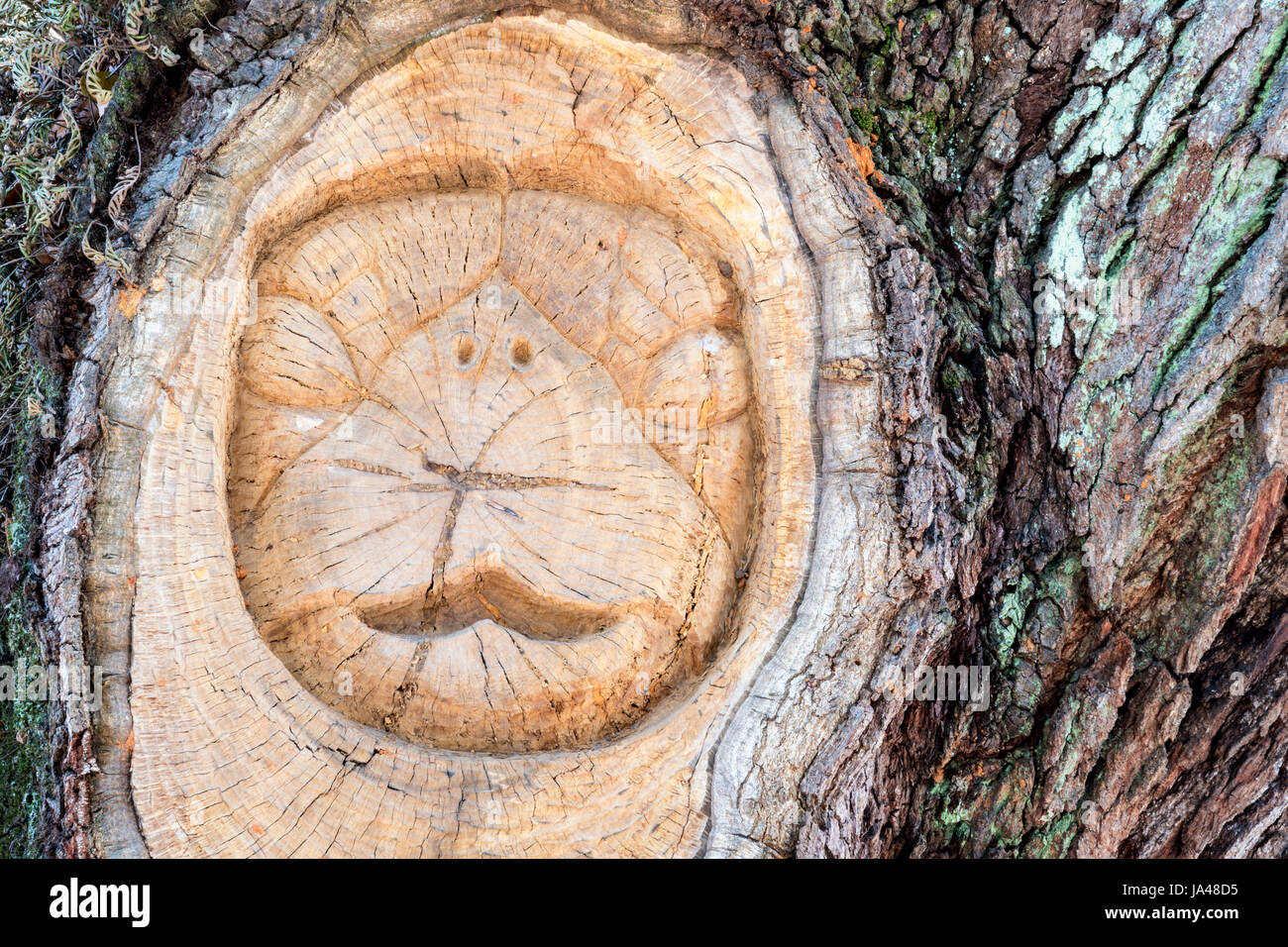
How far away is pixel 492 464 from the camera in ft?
9.37

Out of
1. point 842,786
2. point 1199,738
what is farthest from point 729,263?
point 1199,738

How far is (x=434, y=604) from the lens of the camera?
2793mm

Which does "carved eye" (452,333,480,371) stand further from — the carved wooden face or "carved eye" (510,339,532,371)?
"carved eye" (510,339,532,371)

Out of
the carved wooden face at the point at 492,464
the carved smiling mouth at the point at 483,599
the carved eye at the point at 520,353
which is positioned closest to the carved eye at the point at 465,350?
the carved wooden face at the point at 492,464

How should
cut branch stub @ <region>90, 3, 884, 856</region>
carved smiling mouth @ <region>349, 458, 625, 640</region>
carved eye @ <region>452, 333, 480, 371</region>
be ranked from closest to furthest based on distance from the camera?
cut branch stub @ <region>90, 3, 884, 856</region> → carved smiling mouth @ <region>349, 458, 625, 640</region> → carved eye @ <region>452, 333, 480, 371</region>

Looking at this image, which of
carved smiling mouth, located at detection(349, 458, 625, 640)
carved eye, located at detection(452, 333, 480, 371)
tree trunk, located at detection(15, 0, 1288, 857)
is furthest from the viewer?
carved eye, located at detection(452, 333, 480, 371)

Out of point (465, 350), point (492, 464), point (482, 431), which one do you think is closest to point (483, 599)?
point (492, 464)

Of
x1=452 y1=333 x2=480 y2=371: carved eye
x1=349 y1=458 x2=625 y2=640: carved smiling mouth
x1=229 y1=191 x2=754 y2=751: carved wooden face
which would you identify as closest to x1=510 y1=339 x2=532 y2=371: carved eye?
x1=229 y1=191 x2=754 y2=751: carved wooden face

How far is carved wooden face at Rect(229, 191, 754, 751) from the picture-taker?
2.65 metres

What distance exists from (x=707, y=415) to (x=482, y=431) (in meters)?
0.69

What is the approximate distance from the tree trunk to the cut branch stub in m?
0.01

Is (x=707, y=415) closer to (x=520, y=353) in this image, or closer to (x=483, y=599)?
(x=520, y=353)

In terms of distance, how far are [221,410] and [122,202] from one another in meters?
0.62

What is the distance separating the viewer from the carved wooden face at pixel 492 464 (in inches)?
104
